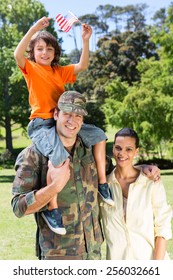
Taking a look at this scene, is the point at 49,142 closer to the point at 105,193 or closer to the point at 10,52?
the point at 105,193

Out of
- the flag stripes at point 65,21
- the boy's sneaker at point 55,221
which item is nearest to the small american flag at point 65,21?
the flag stripes at point 65,21

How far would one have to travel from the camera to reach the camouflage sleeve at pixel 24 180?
2.79 metres

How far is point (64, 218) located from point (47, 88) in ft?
3.10

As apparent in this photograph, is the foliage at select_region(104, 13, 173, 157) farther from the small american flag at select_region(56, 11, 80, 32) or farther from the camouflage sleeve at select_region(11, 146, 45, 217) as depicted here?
the camouflage sleeve at select_region(11, 146, 45, 217)

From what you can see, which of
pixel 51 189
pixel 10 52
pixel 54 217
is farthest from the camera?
pixel 10 52

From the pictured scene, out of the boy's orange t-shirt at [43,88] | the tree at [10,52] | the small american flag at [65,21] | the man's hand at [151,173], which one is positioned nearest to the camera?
the man's hand at [151,173]

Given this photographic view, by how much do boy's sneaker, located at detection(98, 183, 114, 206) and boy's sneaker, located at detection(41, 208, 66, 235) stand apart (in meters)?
0.34

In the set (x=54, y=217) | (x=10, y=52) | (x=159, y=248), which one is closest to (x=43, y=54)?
(x=54, y=217)

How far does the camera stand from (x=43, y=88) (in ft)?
10.9

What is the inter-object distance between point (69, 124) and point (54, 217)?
0.56m

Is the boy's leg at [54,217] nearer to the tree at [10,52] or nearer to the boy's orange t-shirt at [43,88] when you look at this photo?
Result: the boy's orange t-shirt at [43,88]

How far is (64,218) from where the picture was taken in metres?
2.91

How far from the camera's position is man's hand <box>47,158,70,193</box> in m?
2.76

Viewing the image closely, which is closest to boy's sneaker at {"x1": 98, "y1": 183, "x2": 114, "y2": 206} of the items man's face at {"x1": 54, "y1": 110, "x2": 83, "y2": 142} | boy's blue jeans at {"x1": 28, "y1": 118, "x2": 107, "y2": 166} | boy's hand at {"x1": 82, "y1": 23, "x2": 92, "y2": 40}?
boy's blue jeans at {"x1": 28, "y1": 118, "x2": 107, "y2": 166}
